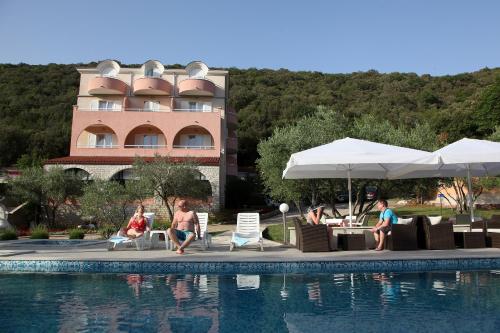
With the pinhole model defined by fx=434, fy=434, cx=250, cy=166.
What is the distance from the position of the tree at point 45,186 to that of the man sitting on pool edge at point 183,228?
18187 millimetres

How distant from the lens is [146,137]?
1321 inches

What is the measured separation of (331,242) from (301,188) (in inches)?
290

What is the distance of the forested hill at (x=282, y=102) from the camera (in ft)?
149

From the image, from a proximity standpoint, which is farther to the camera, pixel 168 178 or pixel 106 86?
pixel 106 86

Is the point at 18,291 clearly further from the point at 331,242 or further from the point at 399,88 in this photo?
the point at 399,88

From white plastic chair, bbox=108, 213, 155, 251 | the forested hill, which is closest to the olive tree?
white plastic chair, bbox=108, 213, 155, 251

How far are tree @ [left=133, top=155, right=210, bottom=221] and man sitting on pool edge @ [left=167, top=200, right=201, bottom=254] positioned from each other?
15.3 m

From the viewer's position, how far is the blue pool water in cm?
489

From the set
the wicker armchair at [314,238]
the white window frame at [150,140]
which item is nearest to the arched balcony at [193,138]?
the white window frame at [150,140]

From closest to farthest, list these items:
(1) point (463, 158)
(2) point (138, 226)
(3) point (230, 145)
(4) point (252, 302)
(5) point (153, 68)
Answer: (4) point (252, 302), (1) point (463, 158), (2) point (138, 226), (5) point (153, 68), (3) point (230, 145)

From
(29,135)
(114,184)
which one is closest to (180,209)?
(114,184)

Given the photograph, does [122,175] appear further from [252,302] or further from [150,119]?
[252,302]

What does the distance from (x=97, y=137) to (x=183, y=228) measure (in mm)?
26175

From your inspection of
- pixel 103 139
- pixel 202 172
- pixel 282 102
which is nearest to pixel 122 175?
pixel 103 139
